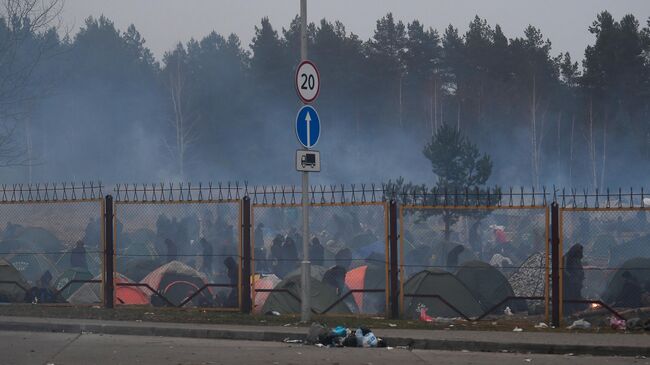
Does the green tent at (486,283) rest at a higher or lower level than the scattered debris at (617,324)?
higher

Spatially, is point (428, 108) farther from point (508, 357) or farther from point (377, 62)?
point (508, 357)

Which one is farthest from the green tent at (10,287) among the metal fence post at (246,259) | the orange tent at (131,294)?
the metal fence post at (246,259)

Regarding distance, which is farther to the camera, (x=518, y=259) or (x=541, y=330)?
(x=518, y=259)

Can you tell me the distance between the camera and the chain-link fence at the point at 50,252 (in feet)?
52.8

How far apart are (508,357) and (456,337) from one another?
111 centimetres

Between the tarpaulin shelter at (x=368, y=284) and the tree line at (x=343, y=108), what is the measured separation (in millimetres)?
33134

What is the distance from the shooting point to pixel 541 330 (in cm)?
1317

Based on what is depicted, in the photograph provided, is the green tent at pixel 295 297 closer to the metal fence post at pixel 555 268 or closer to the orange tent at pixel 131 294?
the orange tent at pixel 131 294

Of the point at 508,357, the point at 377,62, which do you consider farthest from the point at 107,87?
the point at 508,357

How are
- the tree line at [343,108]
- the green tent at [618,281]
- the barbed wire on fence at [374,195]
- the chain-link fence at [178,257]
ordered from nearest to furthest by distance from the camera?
the barbed wire on fence at [374,195] < the chain-link fence at [178,257] < the green tent at [618,281] < the tree line at [343,108]

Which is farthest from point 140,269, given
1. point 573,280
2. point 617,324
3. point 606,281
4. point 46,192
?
point 617,324

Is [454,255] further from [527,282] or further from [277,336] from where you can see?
[277,336]

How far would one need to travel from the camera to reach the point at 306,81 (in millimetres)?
13320

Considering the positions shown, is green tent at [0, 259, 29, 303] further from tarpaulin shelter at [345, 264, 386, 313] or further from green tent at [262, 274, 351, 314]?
tarpaulin shelter at [345, 264, 386, 313]
